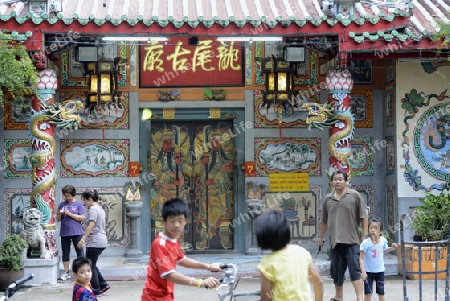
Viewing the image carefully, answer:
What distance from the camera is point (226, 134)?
15.7 meters

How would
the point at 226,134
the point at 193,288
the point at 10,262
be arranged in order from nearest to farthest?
1. the point at 10,262
2. the point at 193,288
3. the point at 226,134

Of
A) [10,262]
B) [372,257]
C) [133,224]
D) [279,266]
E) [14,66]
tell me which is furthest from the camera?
[133,224]

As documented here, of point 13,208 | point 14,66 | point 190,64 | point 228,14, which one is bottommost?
point 13,208

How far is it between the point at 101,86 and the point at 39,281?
11.8ft

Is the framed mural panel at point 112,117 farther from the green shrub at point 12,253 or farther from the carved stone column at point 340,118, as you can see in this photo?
the carved stone column at point 340,118

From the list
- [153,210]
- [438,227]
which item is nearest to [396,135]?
[438,227]

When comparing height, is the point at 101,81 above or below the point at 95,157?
above

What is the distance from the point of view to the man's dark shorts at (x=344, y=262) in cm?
996

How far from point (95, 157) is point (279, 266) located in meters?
10.1

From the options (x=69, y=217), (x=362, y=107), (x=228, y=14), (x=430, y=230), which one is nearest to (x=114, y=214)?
(x=69, y=217)

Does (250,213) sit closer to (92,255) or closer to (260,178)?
(260,178)

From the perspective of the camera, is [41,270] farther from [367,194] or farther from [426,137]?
[426,137]

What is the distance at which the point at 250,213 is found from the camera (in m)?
15.4

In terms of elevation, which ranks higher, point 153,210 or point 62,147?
point 62,147
